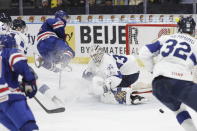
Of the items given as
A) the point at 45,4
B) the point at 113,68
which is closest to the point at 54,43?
the point at 113,68

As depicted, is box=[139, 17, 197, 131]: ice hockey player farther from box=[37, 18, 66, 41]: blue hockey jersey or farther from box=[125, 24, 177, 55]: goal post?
box=[125, 24, 177, 55]: goal post

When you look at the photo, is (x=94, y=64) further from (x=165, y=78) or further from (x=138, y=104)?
(x=165, y=78)

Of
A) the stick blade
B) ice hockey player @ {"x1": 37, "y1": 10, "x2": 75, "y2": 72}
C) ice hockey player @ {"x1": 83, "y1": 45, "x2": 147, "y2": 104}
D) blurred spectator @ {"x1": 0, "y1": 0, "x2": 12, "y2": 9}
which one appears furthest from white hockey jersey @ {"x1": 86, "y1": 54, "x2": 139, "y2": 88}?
blurred spectator @ {"x1": 0, "y1": 0, "x2": 12, "y2": 9}

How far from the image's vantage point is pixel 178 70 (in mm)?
3549

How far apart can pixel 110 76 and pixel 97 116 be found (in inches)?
23.2

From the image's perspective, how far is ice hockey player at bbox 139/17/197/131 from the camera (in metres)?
3.51

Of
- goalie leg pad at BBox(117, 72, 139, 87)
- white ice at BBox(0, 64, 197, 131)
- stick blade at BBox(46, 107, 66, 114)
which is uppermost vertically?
goalie leg pad at BBox(117, 72, 139, 87)

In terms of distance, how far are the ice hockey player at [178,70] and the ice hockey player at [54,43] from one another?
3.25 m

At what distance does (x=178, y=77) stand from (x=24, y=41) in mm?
2789

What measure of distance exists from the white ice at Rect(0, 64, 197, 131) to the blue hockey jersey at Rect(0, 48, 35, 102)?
1.33m

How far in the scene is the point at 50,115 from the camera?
5.26 meters

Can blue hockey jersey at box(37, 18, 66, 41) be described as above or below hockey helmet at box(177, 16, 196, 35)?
below

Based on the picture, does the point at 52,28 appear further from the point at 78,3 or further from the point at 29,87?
the point at 78,3

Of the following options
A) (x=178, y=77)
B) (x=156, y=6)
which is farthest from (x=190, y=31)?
(x=156, y=6)
